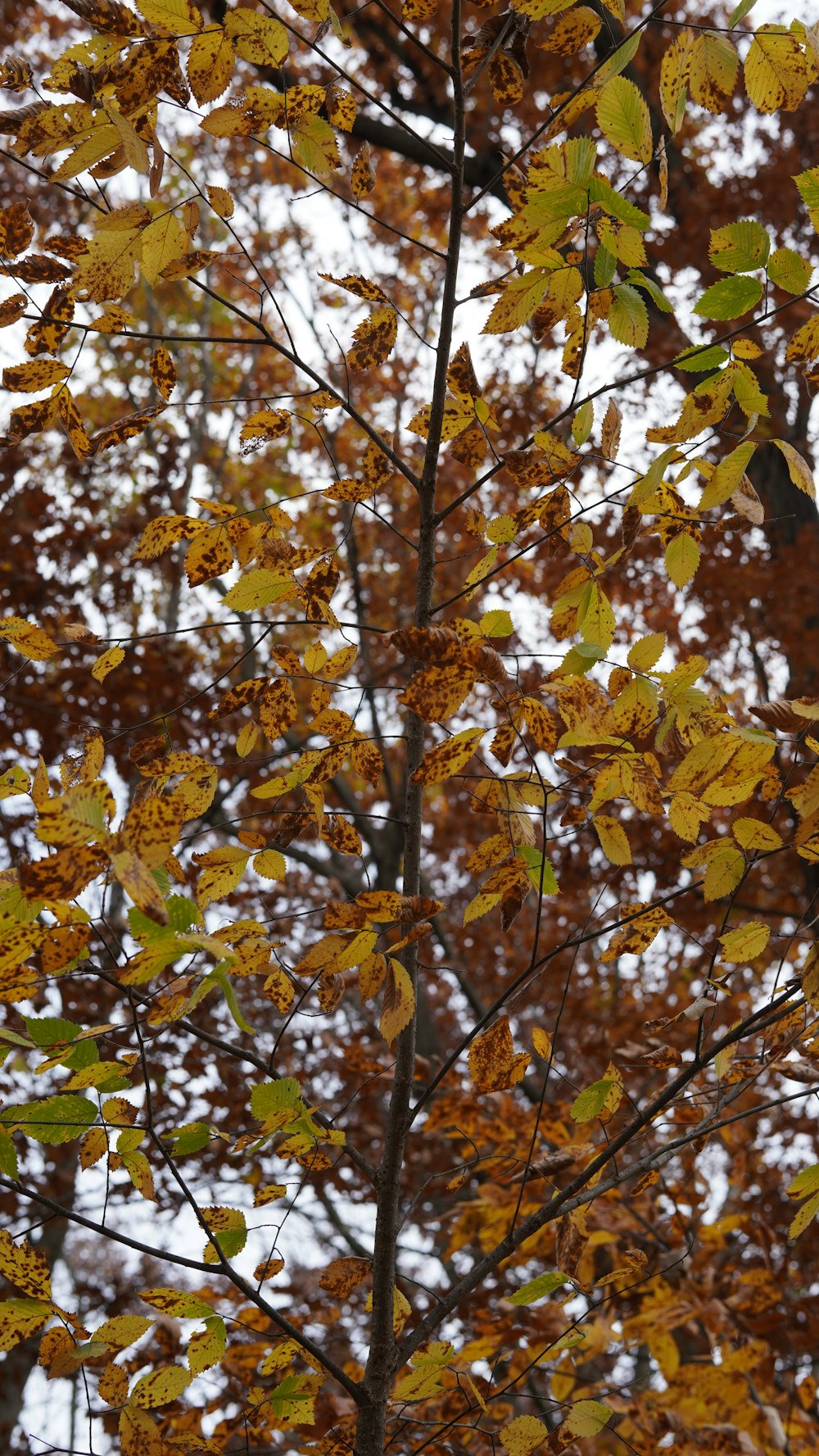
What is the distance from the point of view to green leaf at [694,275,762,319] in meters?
1.12

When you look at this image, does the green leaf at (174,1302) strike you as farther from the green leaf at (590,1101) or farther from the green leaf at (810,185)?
the green leaf at (810,185)

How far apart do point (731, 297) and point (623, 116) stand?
0.27m

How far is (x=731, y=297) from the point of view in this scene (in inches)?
44.4

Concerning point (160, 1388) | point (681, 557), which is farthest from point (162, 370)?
point (160, 1388)

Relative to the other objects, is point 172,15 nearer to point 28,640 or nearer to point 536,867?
point 28,640

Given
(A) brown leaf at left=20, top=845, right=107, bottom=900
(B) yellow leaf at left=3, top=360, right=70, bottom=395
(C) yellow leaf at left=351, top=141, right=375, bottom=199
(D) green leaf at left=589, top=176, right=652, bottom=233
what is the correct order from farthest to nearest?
(C) yellow leaf at left=351, top=141, right=375, bottom=199 < (B) yellow leaf at left=3, top=360, right=70, bottom=395 < (D) green leaf at left=589, top=176, right=652, bottom=233 < (A) brown leaf at left=20, top=845, right=107, bottom=900

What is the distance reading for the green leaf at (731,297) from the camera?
1123 millimetres

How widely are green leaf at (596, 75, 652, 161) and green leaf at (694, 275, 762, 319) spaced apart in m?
0.21

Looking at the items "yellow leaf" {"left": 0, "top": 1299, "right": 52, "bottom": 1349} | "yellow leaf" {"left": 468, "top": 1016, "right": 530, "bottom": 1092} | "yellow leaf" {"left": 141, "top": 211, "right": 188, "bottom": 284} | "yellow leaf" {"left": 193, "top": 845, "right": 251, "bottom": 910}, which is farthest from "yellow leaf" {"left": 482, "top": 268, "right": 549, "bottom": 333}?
"yellow leaf" {"left": 0, "top": 1299, "right": 52, "bottom": 1349}

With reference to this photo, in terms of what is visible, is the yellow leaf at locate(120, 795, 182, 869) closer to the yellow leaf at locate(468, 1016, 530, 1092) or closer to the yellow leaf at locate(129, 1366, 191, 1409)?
the yellow leaf at locate(468, 1016, 530, 1092)

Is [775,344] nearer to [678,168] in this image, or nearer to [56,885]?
[678,168]

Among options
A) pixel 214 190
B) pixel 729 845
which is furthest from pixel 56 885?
pixel 214 190

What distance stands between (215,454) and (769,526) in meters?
5.11

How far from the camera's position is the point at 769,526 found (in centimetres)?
577
